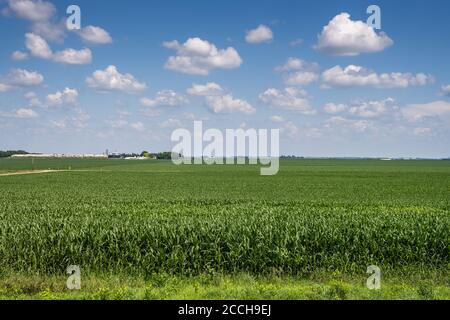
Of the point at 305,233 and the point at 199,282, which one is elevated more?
the point at 305,233

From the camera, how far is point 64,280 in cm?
1188

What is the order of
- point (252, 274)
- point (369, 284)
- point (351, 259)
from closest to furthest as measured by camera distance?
1. point (369, 284)
2. point (252, 274)
3. point (351, 259)

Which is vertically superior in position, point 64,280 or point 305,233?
point 305,233

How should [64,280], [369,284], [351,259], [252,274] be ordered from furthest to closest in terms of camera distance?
[351,259]
[252,274]
[64,280]
[369,284]

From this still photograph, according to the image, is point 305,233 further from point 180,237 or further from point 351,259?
point 180,237
